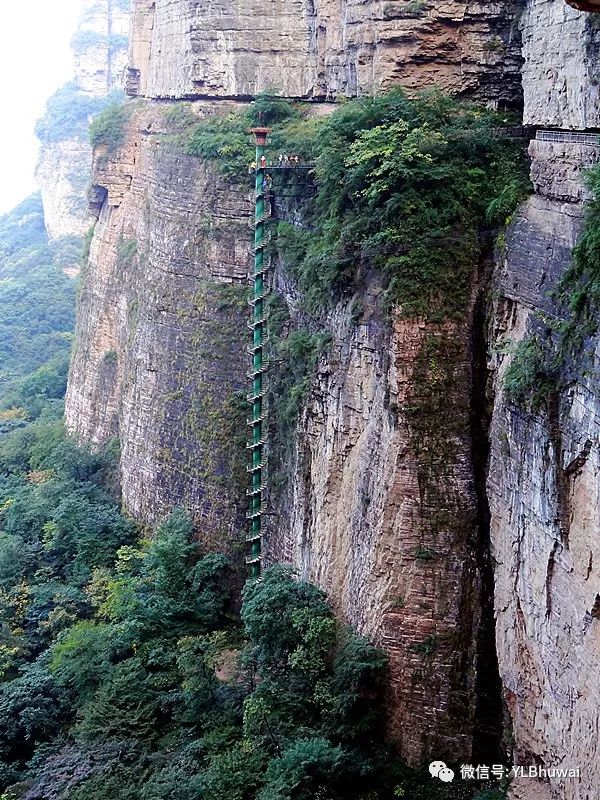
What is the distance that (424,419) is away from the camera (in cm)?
1184

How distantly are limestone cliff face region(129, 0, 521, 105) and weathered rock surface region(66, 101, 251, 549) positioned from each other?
→ 1534mm

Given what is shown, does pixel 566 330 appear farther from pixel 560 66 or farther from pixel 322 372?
pixel 322 372

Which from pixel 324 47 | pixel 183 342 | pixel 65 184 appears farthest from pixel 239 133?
pixel 65 184

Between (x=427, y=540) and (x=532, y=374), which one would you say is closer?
(x=532, y=374)

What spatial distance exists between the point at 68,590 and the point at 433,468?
9261 millimetres

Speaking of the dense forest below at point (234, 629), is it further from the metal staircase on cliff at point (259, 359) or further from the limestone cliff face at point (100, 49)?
the limestone cliff face at point (100, 49)

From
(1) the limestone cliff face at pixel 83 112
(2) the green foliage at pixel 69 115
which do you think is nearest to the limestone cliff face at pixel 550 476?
(1) the limestone cliff face at pixel 83 112

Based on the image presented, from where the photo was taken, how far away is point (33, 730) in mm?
15617

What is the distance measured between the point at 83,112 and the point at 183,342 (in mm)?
32256

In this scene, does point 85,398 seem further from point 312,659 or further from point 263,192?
point 312,659

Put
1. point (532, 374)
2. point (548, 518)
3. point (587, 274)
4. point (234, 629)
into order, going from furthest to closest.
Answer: point (234, 629)
point (532, 374)
point (548, 518)
point (587, 274)

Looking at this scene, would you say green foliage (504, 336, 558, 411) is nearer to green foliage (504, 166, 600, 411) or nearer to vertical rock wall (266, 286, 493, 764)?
green foliage (504, 166, 600, 411)

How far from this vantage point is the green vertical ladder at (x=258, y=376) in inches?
635

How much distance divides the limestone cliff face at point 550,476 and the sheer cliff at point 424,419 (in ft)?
0.09
